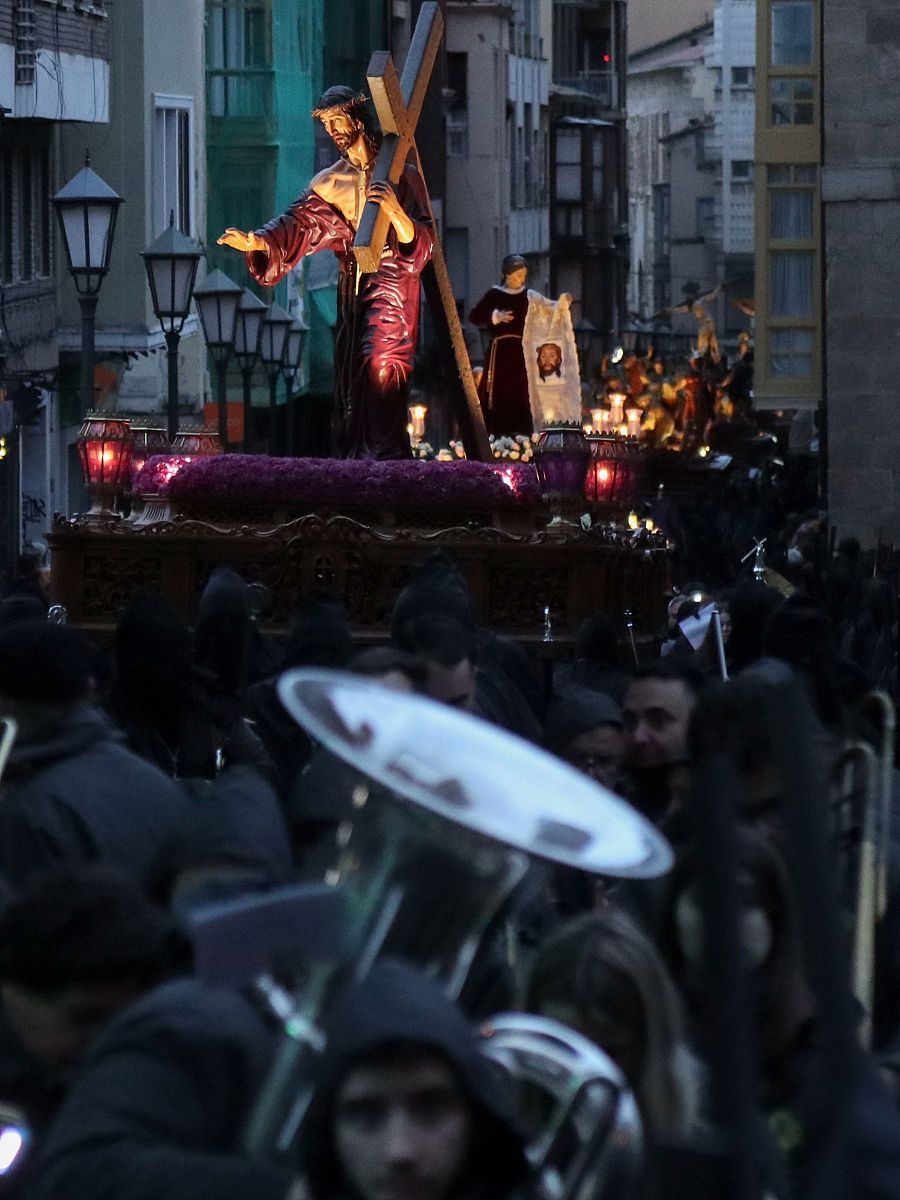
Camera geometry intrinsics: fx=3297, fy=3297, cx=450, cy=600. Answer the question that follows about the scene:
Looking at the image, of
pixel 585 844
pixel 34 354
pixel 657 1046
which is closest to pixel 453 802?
pixel 585 844

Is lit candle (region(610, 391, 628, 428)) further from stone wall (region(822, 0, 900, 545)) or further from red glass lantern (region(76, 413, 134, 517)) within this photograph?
red glass lantern (region(76, 413, 134, 517))

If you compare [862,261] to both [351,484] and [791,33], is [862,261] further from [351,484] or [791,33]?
[351,484]

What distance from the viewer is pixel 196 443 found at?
65.0 feet

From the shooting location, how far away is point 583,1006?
3.83 meters

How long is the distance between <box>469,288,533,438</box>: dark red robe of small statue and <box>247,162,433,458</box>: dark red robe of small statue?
9.81ft

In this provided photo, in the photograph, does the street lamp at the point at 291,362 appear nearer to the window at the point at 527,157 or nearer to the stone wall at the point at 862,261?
the stone wall at the point at 862,261

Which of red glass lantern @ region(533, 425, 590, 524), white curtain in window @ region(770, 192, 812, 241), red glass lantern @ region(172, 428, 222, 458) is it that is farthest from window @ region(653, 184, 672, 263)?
red glass lantern @ region(533, 425, 590, 524)

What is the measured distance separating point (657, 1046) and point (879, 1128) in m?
0.43

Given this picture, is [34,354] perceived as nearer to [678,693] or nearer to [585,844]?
[678,693]

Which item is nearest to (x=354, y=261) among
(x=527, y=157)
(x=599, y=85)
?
(x=527, y=157)

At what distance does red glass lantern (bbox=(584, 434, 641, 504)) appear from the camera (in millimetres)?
18812

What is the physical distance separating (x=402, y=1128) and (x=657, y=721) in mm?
3438

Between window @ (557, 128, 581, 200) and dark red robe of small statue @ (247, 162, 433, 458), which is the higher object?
window @ (557, 128, 581, 200)

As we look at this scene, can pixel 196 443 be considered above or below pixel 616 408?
above
